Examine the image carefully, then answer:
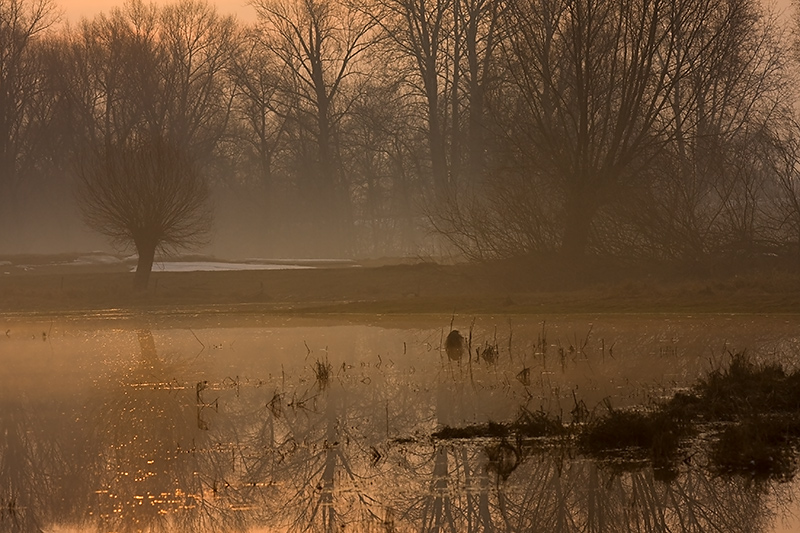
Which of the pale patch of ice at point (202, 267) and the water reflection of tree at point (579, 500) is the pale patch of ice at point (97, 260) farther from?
the water reflection of tree at point (579, 500)

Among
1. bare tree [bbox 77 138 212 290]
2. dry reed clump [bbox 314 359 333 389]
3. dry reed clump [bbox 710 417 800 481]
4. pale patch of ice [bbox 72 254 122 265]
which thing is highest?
bare tree [bbox 77 138 212 290]

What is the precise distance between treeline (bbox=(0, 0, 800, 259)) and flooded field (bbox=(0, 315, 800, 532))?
1071 cm

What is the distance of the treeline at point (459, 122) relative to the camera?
30.0 m

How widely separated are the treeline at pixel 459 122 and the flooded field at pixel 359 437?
10706mm

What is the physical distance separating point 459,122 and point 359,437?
4258 cm

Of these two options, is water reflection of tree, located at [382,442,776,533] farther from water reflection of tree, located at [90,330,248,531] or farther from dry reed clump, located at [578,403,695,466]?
water reflection of tree, located at [90,330,248,531]

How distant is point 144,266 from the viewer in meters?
32.9

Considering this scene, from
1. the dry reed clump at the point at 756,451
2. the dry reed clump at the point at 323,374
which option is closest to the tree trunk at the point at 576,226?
the dry reed clump at the point at 323,374

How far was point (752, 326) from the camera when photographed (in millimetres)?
19391

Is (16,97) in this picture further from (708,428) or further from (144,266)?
(708,428)

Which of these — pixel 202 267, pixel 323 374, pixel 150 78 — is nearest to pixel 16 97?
pixel 150 78

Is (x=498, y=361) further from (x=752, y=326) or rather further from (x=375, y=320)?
(x=375, y=320)

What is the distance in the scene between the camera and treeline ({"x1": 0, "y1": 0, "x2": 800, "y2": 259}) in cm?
3005

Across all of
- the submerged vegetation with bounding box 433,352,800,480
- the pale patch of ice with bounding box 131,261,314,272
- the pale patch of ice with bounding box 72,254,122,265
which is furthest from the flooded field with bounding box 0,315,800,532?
the pale patch of ice with bounding box 72,254,122,265
